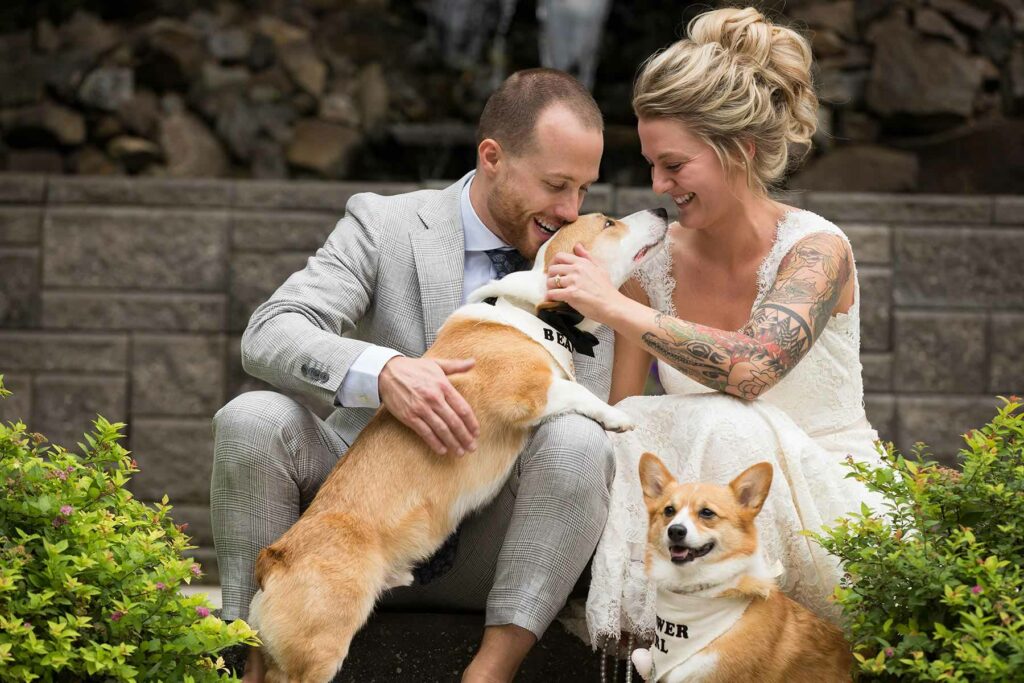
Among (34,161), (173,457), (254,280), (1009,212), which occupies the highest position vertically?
(1009,212)

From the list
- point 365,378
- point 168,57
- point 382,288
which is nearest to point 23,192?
point 168,57

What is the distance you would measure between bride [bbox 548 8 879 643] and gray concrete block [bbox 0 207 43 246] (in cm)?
291

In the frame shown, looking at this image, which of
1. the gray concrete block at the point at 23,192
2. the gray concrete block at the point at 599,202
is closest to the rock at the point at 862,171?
the gray concrete block at the point at 599,202

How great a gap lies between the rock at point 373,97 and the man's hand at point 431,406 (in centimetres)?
464

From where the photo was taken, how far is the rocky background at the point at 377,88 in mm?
6355

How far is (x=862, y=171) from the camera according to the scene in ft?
21.2

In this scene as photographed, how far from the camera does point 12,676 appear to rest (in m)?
1.85

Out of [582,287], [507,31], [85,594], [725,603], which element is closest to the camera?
[85,594]

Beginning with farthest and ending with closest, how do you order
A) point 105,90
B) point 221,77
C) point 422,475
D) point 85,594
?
point 221,77
point 105,90
point 422,475
point 85,594

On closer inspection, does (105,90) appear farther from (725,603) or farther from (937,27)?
(725,603)

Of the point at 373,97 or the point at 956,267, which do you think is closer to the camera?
the point at 956,267

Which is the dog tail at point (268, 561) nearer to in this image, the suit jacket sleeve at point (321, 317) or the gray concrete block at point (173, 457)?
the suit jacket sleeve at point (321, 317)

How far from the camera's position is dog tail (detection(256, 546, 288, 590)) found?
221 cm

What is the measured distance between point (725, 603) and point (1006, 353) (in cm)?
311
